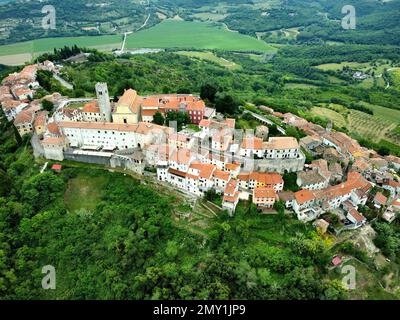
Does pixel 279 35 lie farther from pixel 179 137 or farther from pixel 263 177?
pixel 263 177

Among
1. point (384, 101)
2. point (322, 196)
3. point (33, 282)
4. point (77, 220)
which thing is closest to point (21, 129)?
point (77, 220)


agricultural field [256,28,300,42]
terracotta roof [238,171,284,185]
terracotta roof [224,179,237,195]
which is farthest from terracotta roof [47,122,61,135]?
agricultural field [256,28,300,42]

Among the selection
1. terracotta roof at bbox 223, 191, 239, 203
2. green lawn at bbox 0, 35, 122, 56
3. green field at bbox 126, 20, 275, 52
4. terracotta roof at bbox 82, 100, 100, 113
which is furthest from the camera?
green field at bbox 126, 20, 275, 52

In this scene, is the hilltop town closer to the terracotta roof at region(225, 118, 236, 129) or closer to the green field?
the terracotta roof at region(225, 118, 236, 129)

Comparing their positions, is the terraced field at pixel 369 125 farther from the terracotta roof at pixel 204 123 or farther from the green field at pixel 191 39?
the green field at pixel 191 39

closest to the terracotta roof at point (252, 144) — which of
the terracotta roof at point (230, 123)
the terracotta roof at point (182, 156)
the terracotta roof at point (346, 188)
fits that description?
the terracotta roof at point (230, 123)

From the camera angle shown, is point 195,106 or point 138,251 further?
point 195,106

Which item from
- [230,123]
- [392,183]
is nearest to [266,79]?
[230,123]
